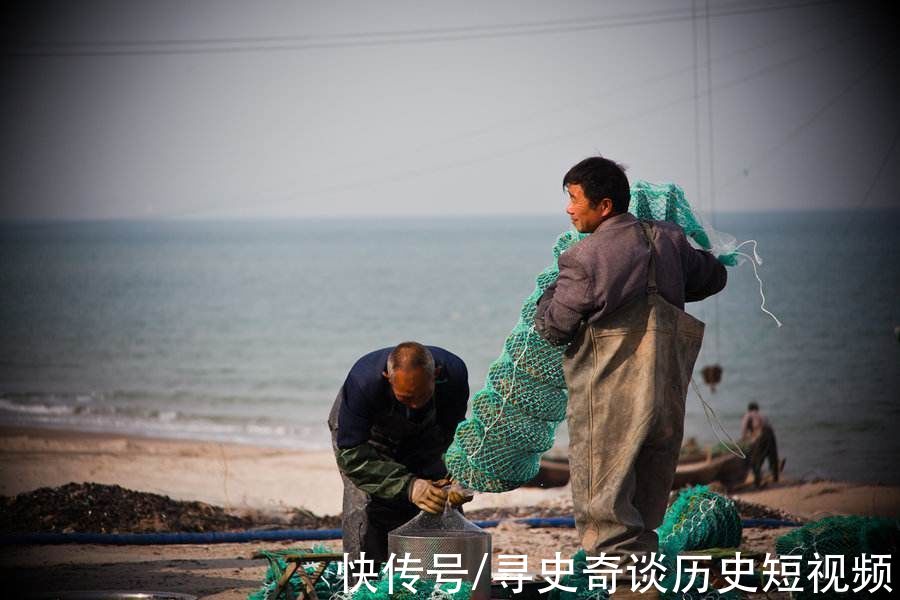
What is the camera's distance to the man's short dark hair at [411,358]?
5344 mm

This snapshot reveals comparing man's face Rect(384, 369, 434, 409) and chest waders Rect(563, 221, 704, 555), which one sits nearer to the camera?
chest waders Rect(563, 221, 704, 555)

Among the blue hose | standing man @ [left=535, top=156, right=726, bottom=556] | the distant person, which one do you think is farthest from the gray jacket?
the distant person

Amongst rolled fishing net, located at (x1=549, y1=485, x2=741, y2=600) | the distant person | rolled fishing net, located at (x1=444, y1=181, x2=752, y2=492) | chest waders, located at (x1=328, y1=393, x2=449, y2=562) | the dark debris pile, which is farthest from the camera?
the distant person

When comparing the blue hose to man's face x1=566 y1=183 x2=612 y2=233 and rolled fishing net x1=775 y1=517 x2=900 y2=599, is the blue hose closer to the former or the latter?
rolled fishing net x1=775 y1=517 x2=900 y2=599

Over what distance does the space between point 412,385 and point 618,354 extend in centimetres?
88

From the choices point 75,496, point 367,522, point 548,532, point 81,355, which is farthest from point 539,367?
point 81,355

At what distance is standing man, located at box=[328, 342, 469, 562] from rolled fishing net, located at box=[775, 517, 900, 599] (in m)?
1.48

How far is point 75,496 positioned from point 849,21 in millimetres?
55604

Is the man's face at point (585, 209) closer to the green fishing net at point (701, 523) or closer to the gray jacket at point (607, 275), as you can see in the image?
the gray jacket at point (607, 275)

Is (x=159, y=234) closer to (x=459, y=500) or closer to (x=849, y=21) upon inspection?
(x=849, y=21)

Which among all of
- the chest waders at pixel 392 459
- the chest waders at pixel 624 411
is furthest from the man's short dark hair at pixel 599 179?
the chest waders at pixel 392 459

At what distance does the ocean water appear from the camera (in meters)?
28.8

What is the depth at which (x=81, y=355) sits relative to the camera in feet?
134

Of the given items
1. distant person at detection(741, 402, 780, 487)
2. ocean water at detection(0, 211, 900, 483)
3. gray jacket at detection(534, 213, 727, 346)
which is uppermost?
ocean water at detection(0, 211, 900, 483)
